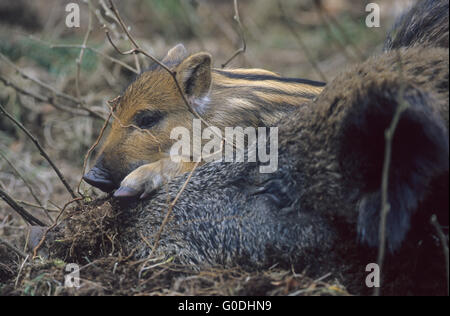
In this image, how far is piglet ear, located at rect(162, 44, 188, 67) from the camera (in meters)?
4.28

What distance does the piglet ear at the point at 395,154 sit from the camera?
7.51 feet

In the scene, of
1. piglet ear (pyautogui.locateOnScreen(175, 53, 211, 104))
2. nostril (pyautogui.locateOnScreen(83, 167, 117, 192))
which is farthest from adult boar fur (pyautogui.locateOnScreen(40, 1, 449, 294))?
piglet ear (pyautogui.locateOnScreen(175, 53, 211, 104))

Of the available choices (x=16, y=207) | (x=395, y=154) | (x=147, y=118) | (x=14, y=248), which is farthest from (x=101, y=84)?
(x=395, y=154)

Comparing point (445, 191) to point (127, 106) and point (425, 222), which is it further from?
point (127, 106)

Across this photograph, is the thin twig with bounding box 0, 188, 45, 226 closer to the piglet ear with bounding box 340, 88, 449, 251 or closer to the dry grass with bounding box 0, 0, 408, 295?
the dry grass with bounding box 0, 0, 408, 295

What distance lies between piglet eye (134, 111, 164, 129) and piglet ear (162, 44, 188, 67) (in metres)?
0.49

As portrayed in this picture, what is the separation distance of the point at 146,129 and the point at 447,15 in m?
2.07

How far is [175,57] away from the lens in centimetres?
441

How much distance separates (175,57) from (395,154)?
2.42m

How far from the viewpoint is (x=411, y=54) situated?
285cm

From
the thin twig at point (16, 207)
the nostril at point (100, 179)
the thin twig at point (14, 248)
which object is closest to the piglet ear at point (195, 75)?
the nostril at point (100, 179)

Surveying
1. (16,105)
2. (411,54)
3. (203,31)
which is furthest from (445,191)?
(203,31)

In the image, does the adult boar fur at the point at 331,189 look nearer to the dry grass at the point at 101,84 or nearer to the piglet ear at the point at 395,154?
the piglet ear at the point at 395,154

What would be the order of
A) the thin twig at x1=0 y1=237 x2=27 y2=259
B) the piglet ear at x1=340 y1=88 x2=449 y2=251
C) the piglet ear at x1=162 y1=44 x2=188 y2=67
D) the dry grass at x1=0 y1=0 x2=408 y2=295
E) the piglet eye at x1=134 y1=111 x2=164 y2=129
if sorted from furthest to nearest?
the piglet ear at x1=162 y1=44 x2=188 y2=67 < the piglet eye at x1=134 y1=111 x2=164 y2=129 < the thin twig at x1=0 y1=237 x2=27 y2=259 < the dry grass at x1=0 y1=0 x2=408 y2=295 < the piglet ear at x1=340 y1=88 x2=449 y2=251
